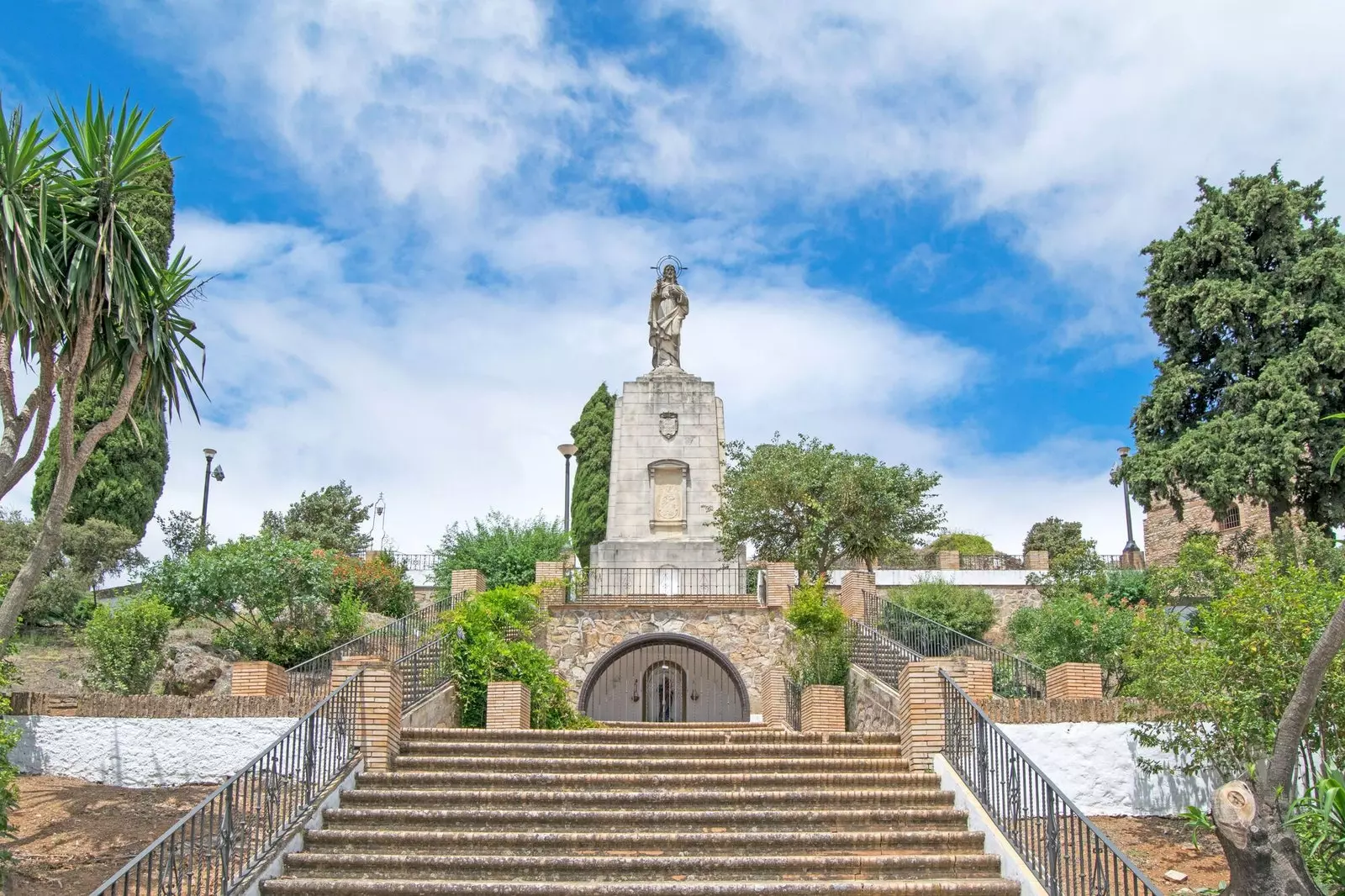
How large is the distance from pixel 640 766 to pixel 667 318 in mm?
16109

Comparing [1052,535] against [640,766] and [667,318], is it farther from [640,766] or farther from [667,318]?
[640,766]

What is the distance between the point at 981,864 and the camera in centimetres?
938

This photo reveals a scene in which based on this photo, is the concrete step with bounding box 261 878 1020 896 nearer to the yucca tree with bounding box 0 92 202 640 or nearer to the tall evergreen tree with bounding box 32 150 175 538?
the yucca tree with bounding box 0 92 202 640

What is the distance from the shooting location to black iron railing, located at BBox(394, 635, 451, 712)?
45.2 feet

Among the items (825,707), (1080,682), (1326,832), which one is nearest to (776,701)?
(825,707)

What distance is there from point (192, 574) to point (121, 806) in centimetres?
848

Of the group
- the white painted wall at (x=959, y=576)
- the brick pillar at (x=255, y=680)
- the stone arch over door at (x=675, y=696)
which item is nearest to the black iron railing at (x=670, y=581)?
the stone arch over door at (x=675, y=696)

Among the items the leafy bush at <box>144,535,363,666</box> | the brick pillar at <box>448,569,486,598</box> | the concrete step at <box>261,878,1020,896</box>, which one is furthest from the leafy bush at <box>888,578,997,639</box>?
the concrete step at <box>261,878,1020,896</box>

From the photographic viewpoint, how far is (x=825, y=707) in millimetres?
14984

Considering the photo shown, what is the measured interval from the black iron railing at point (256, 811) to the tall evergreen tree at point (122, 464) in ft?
58.4

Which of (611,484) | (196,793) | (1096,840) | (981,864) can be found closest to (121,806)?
(196,793)

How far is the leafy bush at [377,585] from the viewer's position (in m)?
24.8

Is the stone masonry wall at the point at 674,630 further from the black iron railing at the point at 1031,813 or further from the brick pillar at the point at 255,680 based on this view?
the black iron railing at the point at 1031,813

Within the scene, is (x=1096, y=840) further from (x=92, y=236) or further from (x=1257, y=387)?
(x=1257, y=387)
